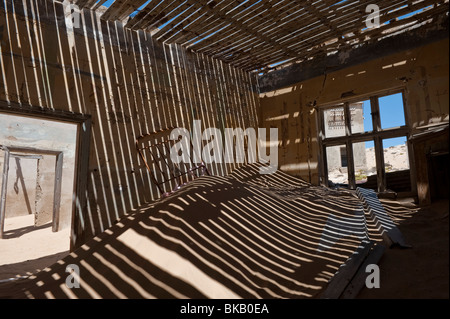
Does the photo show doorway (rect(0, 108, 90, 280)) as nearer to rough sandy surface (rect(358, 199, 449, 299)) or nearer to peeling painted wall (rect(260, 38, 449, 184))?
peeling painted wall (rect(260, 38, 449, 184))

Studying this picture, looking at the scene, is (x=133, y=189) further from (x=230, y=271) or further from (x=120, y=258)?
(x=230, y=271)

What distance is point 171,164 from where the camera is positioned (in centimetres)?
523

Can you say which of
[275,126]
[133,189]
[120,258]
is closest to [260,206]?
[120,258]

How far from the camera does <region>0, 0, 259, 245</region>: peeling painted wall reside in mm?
3629

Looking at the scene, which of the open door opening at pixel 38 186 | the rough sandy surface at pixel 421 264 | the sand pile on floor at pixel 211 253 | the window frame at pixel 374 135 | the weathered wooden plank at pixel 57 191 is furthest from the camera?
the weathered wooden plank at pixel 57 191

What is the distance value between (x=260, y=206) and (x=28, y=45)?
13.1 ft

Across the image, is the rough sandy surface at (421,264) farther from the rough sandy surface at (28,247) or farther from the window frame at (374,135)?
the rough sandy surface at (28,247)

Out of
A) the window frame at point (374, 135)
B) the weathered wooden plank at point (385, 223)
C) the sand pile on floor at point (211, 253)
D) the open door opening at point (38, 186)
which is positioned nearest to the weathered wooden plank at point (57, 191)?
the open door opening at point (38, 186)

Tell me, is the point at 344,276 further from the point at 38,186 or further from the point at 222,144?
the point at 38,186

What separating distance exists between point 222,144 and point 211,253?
14.0 ft

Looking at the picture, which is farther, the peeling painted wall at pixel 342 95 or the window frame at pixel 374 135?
the window frame at pixel 374 135

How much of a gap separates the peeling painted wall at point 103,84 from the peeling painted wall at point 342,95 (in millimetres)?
2536

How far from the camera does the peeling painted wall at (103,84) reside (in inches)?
143

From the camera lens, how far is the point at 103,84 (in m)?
4.44
